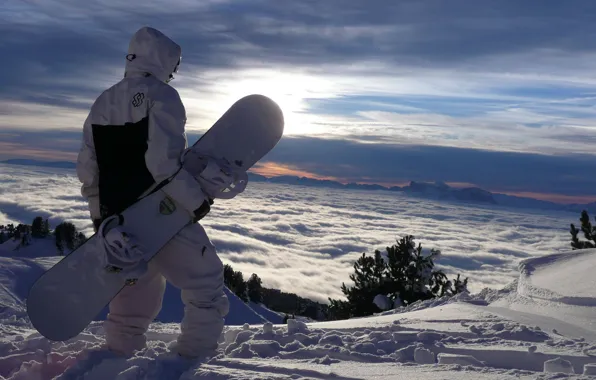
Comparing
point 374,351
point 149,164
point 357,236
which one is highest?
point 149,164

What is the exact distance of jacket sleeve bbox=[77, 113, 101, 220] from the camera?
15.7 ft

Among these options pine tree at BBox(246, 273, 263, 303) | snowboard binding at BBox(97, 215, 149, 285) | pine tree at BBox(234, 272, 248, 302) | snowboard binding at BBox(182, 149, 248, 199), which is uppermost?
snowboard binding at BBox(182, 149, 248, 199)

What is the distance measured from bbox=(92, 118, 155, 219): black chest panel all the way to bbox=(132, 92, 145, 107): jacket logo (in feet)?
0.49

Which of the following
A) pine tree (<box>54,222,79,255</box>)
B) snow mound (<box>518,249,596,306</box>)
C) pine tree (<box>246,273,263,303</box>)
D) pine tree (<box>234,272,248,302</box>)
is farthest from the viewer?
pine tree (<box>246,273,263,303</box>)

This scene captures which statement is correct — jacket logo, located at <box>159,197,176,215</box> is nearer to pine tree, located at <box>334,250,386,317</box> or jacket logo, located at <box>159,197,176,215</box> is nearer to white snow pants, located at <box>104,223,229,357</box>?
white snow pants, located at <box>104,223,229,357</box>

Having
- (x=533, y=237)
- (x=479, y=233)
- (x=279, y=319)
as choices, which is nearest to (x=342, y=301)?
(x=279, y=319)

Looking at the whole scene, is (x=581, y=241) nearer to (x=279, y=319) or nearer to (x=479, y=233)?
(x=279, y=319)

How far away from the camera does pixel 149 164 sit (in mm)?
4398

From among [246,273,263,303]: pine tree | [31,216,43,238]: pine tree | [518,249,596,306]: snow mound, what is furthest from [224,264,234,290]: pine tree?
[518,249,596,306]: snow mound

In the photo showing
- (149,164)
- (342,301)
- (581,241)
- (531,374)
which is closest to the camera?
(531,374)

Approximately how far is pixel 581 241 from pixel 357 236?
114092 mm

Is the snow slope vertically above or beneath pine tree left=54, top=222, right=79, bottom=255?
above

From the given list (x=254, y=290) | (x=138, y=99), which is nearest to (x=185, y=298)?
(x=138, y=99)

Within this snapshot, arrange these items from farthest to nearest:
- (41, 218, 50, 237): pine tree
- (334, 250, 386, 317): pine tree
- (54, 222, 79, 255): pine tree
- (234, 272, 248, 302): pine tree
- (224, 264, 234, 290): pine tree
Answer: (234, 272, 248, 302): pine tree, (224, 264, 234, 290): pine tree, (41, 218, 50, 237): pine tree, (54, 222, 79, 255): pine tree, (334, 250, 386, 317): pine tree
